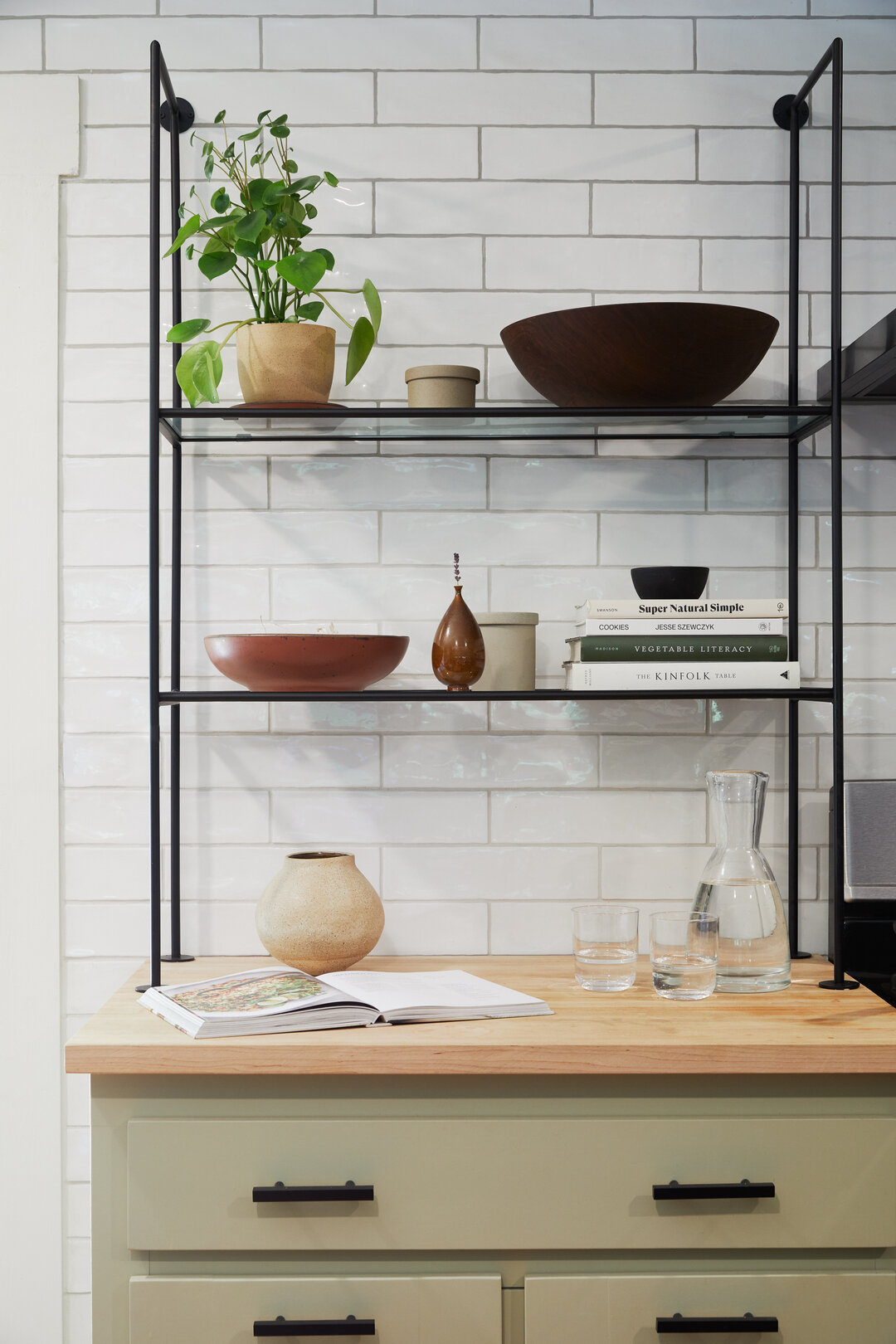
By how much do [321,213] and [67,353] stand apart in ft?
1.78

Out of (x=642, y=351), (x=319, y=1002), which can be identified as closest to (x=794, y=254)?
(x=642, y=351)

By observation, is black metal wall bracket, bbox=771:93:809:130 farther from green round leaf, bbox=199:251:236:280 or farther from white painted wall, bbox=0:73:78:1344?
white painted wall, bbox=0:73:78:1344

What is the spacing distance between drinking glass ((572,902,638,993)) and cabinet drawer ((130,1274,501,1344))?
17.9 inches

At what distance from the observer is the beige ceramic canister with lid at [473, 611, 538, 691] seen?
179 cm

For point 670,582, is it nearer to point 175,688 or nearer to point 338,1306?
point 175,688

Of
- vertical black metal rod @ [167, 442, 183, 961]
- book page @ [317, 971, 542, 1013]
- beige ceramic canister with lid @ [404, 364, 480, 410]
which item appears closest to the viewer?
book page @ [317, 971, 542, 1013]

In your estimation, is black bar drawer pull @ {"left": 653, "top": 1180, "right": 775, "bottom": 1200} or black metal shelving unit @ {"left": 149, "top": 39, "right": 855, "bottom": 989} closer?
black bar drawer pull @ {"left": 653, "top": 1180, "right": 775, "bottom": 1200}

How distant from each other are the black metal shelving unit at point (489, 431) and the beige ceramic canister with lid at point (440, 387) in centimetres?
3

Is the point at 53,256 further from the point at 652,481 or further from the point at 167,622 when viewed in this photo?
the point at 652,481

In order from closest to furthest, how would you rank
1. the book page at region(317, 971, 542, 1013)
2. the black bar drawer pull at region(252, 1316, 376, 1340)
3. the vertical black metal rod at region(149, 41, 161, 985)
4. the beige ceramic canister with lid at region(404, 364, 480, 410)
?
1. the black bar drawer pull at region(252, 1316, 376, 1340)
2. the book page at region(317, 971, 542, 1013)
3. the vertical black metal rod at region(149, 41, 161, 985)
4. the beige ceramic canister with lid at region(404, 364, 480, 410)

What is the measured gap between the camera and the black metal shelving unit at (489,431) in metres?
1.69

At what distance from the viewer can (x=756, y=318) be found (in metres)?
1.74

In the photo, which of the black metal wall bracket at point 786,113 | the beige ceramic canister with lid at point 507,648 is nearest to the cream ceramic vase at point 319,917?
the beige ceramic canister with lid at point 507,648

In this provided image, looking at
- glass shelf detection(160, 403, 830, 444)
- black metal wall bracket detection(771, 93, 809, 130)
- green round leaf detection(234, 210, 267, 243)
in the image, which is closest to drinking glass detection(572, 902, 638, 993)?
glass shelf detection(160, 403, 830, 444)
